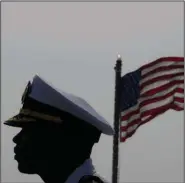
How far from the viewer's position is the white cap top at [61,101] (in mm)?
4566

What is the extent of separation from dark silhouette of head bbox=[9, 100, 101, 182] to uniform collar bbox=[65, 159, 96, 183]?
0.03 meters

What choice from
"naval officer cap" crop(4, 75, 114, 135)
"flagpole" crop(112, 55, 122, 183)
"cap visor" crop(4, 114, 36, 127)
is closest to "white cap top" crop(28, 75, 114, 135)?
Answer: "naval officer cap" crop(4, 75, 114, 135)

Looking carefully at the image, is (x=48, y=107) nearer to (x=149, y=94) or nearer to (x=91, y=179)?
(x=91, y=179)

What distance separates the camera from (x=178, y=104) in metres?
14.4

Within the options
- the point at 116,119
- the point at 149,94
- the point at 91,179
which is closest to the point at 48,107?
the point at 91,179

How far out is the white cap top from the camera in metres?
4.57

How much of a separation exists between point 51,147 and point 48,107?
0.27m

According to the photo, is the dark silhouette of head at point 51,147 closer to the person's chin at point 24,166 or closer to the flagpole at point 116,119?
the person's chin at point 24,166

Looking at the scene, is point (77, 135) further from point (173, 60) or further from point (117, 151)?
point (173, 60)

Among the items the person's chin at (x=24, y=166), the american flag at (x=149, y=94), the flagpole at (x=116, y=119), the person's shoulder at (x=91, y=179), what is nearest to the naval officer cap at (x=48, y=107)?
the person's chin at (x=24, y=166)

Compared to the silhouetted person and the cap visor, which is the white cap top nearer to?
the silhouetted person

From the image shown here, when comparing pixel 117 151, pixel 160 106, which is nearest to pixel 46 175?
pixel 117 151

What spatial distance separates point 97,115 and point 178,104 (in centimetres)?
985

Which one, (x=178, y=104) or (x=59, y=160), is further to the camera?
(x=178, y=104)
